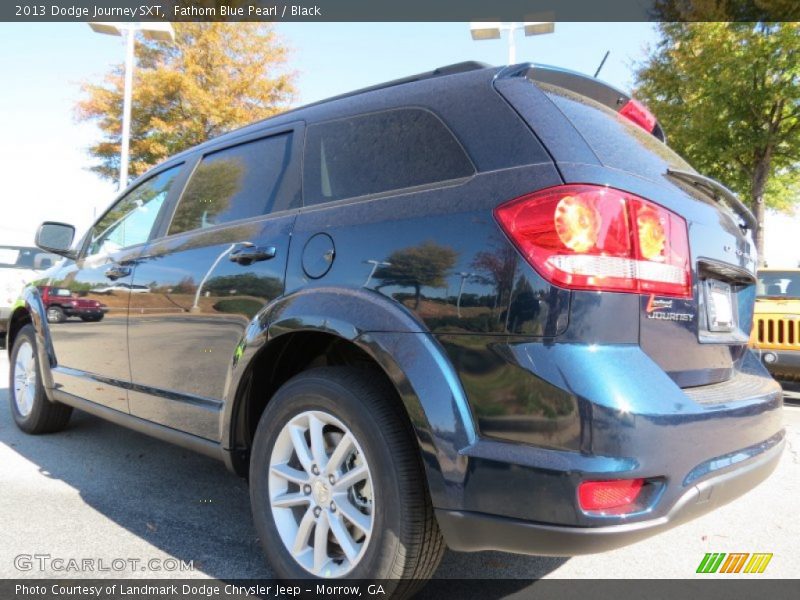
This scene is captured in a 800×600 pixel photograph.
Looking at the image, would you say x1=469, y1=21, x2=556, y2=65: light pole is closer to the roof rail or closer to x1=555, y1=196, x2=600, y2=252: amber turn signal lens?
the roof rail

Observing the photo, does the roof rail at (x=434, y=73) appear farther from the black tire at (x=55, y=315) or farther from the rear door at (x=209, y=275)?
the black tire at (x=55, y=315)

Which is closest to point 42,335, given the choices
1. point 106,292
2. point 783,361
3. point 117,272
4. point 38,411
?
point 38,411

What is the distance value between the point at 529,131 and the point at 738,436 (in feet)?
3.73

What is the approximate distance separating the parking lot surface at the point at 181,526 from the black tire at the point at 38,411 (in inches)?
11.5

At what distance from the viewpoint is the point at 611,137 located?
6.86 ft

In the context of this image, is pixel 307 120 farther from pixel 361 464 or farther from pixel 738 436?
pixel 738 436

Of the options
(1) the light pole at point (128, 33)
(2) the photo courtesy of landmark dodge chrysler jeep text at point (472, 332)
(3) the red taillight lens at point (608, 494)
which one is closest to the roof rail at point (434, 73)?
(2) the photo courtesy of landmark dodge chrysler jeep text at point (472, 332)

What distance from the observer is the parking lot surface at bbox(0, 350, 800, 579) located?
2.56m

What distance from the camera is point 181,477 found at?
370 cm

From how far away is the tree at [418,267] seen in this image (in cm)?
189

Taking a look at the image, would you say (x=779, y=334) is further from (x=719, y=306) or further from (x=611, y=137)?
(x=611, y=137)

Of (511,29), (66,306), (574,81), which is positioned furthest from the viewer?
(511,29)

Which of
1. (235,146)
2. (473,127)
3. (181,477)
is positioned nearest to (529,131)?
(473,127)

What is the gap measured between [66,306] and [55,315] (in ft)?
0.64
